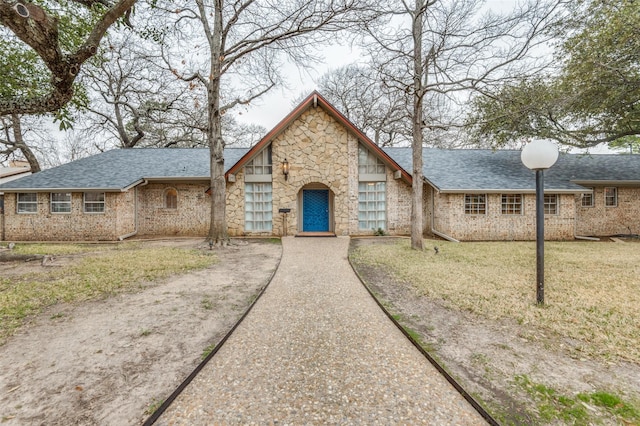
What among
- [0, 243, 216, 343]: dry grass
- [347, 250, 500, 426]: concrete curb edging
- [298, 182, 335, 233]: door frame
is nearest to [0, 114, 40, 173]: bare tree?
[0, 243, 216, 343]: dry grass

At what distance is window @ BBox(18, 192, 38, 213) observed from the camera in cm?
1203

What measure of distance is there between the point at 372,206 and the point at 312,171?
3.34 meters

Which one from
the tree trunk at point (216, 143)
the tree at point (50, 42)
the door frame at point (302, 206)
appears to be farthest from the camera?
the door frame at point (302, 206)

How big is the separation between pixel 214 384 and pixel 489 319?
3.78 metres

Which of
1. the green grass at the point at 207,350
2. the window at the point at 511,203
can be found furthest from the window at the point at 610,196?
the green grass at the point at 207,350

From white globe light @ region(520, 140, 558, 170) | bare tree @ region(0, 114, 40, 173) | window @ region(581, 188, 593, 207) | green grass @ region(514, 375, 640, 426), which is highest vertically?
bare tree @ region(0, 114, 40, 173)

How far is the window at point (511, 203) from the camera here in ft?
40.2

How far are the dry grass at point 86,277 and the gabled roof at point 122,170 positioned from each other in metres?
4.27

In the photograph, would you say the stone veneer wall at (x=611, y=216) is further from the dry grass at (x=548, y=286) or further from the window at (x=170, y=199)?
the window at (x=170, y=199)

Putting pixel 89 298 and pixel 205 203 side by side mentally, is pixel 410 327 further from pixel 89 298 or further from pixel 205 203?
pixel 205 203

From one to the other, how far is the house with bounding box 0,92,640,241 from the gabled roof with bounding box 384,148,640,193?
10 centimetres

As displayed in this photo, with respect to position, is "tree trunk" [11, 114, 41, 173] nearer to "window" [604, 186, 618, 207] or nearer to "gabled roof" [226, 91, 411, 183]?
"gabled roof" [226, 91, 411, 183]

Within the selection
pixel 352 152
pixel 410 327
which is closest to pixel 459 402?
pixel 410 327

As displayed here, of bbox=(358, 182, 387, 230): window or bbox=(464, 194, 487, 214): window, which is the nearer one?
bbox=(464, 194, 487, 214): window
